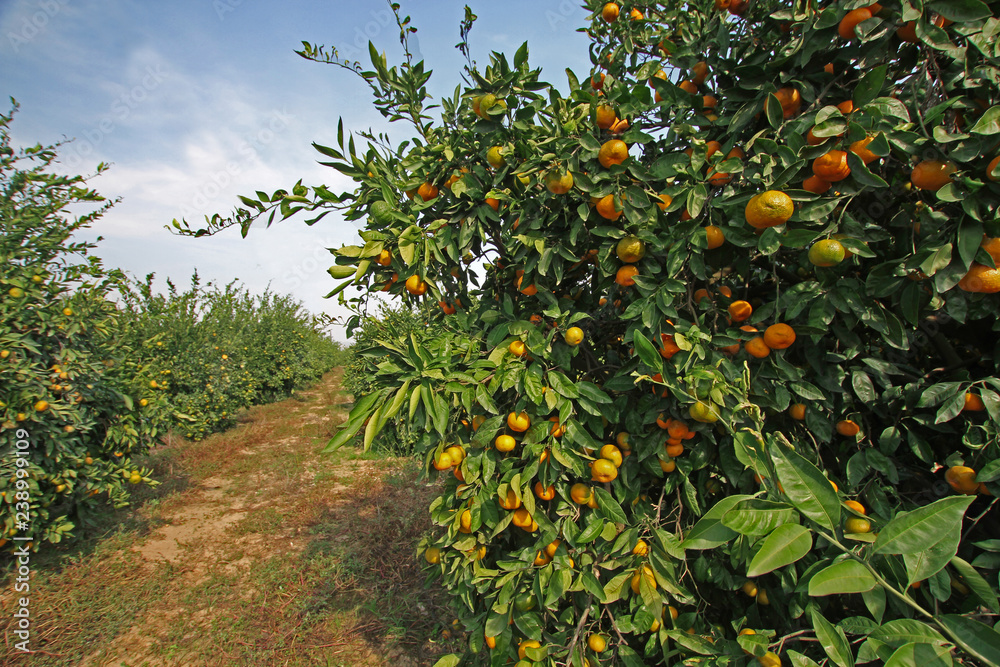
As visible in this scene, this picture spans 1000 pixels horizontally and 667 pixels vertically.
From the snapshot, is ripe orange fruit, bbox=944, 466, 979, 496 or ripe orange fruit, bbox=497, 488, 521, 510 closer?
ripe orange fruit, bbox=944, 466, 979, 496

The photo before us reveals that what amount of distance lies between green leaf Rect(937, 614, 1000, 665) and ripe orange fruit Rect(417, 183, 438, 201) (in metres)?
1.56

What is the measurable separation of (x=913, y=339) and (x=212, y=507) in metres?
5.91

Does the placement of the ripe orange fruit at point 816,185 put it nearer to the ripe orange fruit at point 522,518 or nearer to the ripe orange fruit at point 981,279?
the ripe orange fruit at point 981,279

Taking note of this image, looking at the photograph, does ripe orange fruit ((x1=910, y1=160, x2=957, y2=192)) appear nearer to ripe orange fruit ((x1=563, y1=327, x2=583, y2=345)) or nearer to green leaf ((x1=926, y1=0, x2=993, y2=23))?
green leaf ((x1=926, y1=0, x2=993, y2=23))

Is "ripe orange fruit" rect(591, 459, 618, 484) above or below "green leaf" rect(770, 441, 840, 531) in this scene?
below

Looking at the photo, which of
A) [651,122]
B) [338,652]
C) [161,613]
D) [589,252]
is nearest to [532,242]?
[589,252]

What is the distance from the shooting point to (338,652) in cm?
257

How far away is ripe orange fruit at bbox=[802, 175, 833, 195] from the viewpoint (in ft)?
3.35

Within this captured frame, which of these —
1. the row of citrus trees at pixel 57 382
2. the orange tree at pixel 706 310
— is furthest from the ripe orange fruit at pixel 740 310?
the row of citrus trees at pixel 57 382

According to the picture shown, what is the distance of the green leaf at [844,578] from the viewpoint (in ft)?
1.83

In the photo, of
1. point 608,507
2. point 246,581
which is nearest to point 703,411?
point 608,507

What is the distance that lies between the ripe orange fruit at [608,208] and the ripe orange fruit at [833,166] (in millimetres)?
471

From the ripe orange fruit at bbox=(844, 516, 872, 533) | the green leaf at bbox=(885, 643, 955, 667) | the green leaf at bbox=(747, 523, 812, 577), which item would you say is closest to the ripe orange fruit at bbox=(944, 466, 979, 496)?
the ripe orange fruit at bbox=(844, 516, 872, 533)

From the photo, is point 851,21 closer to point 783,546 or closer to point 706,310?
point 706,310
